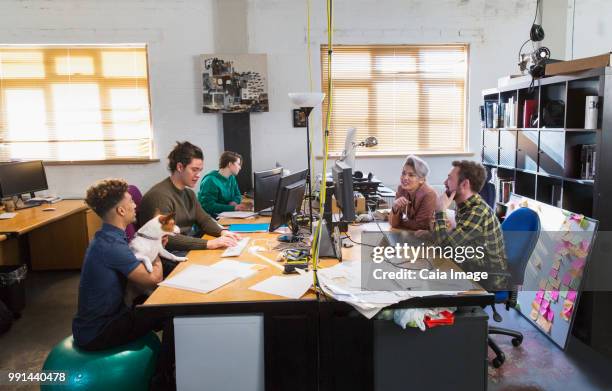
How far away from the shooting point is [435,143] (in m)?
5.76

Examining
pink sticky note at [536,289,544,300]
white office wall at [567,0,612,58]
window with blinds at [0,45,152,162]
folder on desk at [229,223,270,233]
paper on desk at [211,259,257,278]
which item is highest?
white office wall at [567,0,612,58]

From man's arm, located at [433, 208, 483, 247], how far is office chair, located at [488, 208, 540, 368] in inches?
13.2

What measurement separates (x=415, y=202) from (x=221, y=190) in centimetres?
175

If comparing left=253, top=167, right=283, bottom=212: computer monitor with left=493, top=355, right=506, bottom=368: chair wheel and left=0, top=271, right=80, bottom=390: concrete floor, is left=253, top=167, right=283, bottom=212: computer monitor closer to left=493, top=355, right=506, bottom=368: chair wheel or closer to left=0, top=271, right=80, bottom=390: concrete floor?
left=0, top=271, right=80, bottom=390: concrete floor

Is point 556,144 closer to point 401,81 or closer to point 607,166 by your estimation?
point 607,166

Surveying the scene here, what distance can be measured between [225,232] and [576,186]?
2474mm

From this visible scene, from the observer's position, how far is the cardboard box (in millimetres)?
2963

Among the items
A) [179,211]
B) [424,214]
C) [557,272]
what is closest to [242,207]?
[179,211]

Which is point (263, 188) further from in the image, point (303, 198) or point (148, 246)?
point (148, 246)

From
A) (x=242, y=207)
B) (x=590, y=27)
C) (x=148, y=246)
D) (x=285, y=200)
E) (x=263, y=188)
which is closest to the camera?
(x=148, y=246)

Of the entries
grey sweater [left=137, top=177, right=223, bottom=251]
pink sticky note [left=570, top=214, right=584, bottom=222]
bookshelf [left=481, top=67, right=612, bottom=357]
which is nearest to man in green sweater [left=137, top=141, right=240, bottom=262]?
grey sweater [left=137, top=177, right=223, bottom=251]

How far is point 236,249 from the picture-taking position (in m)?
2.83

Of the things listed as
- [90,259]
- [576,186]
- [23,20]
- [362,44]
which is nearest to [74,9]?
[23,20]

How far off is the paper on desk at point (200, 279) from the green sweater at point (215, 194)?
170 cm
